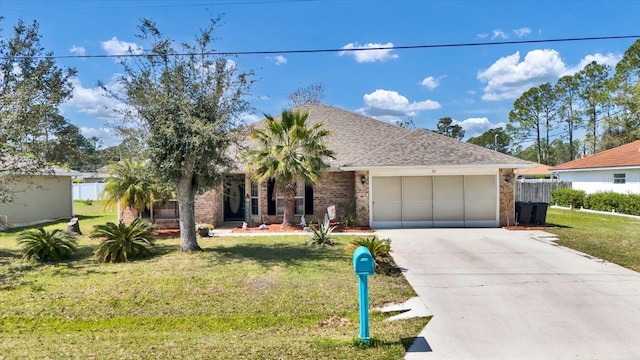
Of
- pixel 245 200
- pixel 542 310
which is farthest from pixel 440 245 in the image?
pixel 245 200

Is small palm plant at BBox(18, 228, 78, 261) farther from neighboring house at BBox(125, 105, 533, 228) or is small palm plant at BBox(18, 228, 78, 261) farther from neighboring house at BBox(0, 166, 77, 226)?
neighboring house at BBox(0, 166, 77, 226)

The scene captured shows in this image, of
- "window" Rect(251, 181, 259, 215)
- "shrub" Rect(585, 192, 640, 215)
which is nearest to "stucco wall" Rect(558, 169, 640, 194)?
"shrub" Rect(585, 192, 640, 215)

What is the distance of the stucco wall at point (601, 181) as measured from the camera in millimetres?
20297

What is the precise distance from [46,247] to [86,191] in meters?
30.3

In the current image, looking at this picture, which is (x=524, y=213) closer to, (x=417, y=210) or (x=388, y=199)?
(x=417, y=210)

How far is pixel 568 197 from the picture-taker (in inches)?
934

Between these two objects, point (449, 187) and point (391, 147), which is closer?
point (449, 187)

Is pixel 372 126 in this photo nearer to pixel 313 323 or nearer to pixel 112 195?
pixel 112 195

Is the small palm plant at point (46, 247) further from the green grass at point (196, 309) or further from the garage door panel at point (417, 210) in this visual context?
the garage door panel at point (417, 210)

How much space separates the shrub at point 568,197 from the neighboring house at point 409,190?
35.2 ft

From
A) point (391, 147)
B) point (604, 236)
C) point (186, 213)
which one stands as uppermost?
point (391, 147)

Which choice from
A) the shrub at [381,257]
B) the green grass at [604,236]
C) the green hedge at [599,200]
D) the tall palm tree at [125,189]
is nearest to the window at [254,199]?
the tall palm tree at [125,189]

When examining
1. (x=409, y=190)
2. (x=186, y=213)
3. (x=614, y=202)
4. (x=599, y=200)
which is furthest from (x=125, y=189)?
(x=599, y=200)

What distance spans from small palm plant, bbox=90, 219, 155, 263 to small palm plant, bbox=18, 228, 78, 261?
0.70m
